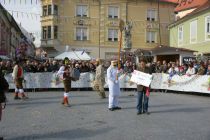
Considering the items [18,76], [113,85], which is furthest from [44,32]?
[113,85]

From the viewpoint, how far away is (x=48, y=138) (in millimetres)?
8805

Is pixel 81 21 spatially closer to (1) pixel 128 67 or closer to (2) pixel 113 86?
(1) pixel 128 67

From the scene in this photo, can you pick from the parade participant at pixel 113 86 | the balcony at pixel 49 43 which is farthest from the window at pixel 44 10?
the parade participant at pixel 113 86

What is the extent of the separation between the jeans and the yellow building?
37946 millimetres

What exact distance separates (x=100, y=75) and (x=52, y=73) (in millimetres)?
6554

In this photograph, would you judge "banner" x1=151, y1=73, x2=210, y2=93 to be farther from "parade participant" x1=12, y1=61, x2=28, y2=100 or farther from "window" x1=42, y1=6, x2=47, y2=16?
"window" x1=42, y1=6, x2=47, y2=16

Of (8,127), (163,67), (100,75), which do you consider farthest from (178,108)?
(163,67)

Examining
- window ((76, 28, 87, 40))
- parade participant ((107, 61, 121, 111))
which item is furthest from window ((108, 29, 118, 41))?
parade participant ((107, 61, 121, 111))

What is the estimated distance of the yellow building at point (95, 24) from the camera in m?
50.3

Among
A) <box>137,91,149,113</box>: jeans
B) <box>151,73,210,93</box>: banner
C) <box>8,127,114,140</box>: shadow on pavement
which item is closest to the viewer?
<box>8,127,114,140</box>: shadow on pavement

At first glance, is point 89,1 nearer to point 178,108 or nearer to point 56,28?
point 56,28

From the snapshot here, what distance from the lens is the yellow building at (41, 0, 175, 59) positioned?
50344mm

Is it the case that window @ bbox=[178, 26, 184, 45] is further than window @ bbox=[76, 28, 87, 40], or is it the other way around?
window @ bbox=[76, 28, 87, 40]

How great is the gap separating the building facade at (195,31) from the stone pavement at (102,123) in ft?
69.7
